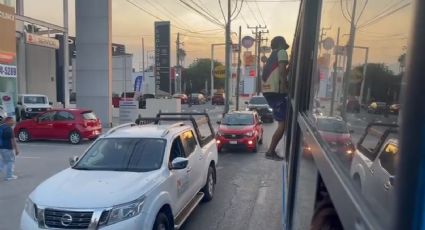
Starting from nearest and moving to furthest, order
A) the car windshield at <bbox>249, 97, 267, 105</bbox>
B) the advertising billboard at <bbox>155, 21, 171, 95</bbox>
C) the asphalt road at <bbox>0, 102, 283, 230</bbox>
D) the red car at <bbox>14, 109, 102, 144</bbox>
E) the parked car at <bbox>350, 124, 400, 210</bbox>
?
the parked car at <bbox>350, 124, 400, 210</bbox> → the asphalt road at <bbox>0, 102, 283, 230</bbox> → the red car at <bbox>14, 109, 102, 144</bbox> → the advertising billboard at <bbox>155, 21, 171, 95</bbox> → the car windshield at <bbox>249, 97, 267, 105</bbox>

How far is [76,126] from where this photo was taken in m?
17.8

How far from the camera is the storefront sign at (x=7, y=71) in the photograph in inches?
777

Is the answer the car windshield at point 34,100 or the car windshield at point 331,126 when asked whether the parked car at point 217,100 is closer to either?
the car windshield at point 34,100

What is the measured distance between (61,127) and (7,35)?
632 cm

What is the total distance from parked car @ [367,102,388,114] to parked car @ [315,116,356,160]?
20cm

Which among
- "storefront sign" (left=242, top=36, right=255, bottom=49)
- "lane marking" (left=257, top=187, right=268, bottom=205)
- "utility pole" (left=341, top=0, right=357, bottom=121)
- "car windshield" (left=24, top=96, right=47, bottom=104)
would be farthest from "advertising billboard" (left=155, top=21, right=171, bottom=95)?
"utility pole" (left=341, top=0, right=357, bottom=121)

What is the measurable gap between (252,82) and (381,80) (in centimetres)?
5874

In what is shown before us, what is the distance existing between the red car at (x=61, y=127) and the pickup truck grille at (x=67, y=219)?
43.1ft

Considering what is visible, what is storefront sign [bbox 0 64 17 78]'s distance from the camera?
19.7 metres

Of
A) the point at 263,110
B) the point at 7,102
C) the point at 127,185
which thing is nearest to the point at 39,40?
the point at 7,102

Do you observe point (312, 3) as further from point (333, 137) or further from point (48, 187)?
point (48, 187)

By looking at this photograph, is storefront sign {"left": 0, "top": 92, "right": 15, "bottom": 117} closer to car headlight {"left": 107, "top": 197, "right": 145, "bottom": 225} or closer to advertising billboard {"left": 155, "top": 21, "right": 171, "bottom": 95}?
advertising billboard {"left": 155, "top": 21, "right": 171, "bottom": 95}

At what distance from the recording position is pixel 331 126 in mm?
2021

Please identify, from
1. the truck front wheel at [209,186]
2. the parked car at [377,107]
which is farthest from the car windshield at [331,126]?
the truck front wheel at [209,186]
